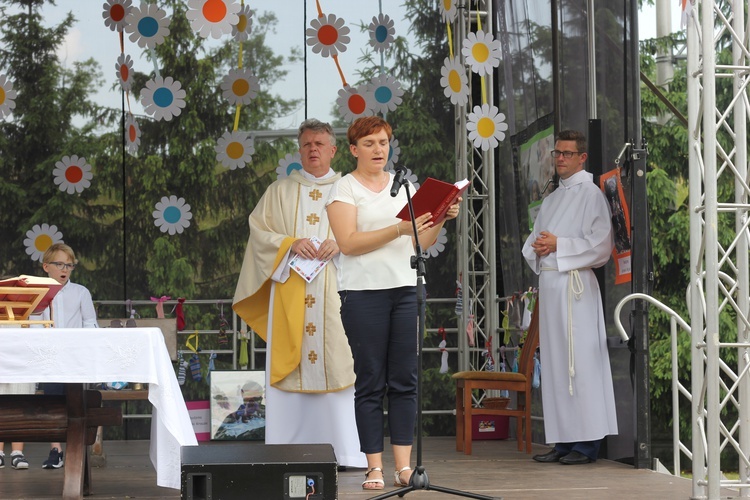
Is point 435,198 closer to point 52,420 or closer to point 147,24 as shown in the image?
point 52,420

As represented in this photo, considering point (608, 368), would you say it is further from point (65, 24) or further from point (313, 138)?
point (65, 24)

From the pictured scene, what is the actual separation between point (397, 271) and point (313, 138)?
1612 mm

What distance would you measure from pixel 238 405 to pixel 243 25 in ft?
10.8

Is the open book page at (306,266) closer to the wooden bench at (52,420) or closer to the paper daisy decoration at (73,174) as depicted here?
the wooden bench at (52,420)

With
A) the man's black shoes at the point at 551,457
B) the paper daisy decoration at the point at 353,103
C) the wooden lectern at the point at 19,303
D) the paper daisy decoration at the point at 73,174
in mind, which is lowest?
the man's black shoes at the point at 551,457

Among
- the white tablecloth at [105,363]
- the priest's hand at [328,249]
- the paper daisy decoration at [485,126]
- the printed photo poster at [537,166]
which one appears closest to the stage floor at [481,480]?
the white tablecloth at [105,363]

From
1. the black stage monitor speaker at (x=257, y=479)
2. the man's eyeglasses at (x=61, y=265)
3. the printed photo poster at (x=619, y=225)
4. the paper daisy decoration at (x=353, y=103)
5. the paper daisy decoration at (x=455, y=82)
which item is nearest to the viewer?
the black stage monitor speaker at (x=257, y=479)

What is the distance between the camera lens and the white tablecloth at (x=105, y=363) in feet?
13.2

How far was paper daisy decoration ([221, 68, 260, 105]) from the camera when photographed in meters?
9.41

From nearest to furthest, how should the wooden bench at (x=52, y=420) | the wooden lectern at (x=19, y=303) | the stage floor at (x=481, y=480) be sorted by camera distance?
the wooden lectern at (x=19, y=303)
the wooden bench at (x=52, y=420)
the stage floor at (x=481, y=480)

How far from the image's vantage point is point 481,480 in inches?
205

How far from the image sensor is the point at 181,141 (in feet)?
31.1

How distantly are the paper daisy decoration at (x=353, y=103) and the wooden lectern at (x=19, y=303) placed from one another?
17.0 feet

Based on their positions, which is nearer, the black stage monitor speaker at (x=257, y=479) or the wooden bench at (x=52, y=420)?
the black stage monitor speaker at (x=257, y=479)
